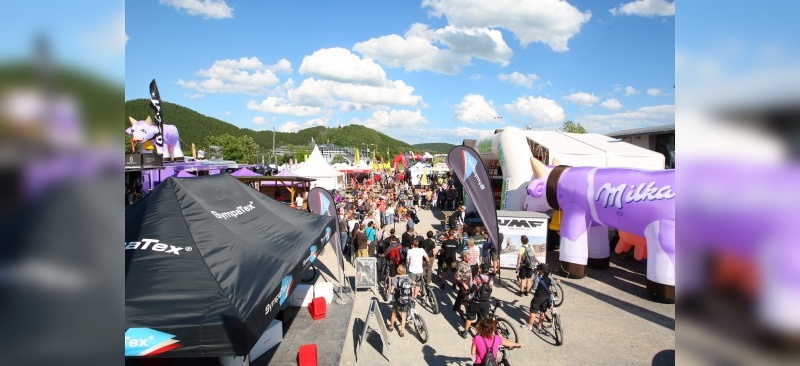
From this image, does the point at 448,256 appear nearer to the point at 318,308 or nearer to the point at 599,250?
the point at 318,308

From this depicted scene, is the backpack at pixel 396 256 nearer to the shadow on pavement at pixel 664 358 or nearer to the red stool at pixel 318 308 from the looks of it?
the red stool at pixel 318 308

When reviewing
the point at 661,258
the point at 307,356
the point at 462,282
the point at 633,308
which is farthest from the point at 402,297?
the point at 661,258

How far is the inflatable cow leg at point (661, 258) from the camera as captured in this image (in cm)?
844

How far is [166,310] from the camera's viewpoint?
144 inches

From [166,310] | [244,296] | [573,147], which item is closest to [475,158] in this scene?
[244,296]

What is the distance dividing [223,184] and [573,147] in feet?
46.4

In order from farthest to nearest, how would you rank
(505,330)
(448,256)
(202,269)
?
1. (448,256)
2. (505,330)
3. (202,269)

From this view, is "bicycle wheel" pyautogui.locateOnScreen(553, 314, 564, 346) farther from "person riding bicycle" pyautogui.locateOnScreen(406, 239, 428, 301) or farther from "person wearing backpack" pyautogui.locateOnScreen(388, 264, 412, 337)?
"person riding bicycle" pyautogui.locateOnScreen(406, 239, 428, 301)

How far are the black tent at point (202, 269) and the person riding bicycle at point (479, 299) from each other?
8.97 ft

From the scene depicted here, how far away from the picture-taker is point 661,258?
28.1ft

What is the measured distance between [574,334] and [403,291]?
3100 millimetres

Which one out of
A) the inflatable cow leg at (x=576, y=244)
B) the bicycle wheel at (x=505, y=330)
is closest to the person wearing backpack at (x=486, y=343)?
the bicycle wheel at (x=505, y=330)

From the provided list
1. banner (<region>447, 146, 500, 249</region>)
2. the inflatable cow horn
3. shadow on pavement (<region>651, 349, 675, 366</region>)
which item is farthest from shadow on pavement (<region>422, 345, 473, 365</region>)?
the inflatable cow horn

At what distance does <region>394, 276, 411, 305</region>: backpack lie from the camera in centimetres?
734
